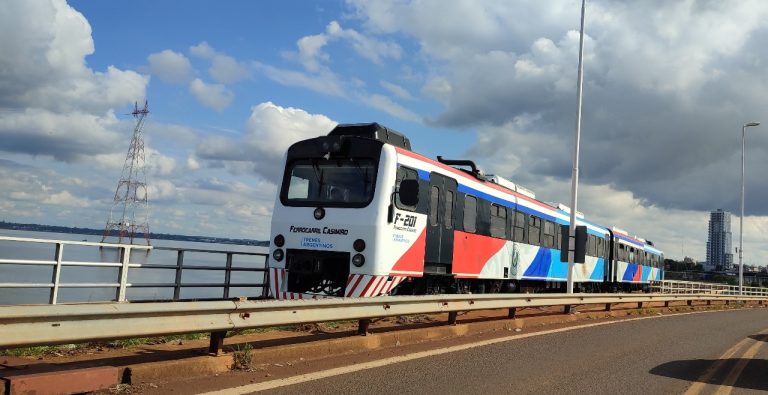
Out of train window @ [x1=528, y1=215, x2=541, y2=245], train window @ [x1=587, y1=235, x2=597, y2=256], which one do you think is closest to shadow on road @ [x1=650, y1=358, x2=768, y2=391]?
train window @ [x1=528, y1=215, x2=541, y2=245]

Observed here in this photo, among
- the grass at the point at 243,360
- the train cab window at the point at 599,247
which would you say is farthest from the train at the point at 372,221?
the train cab window at the point at 599,247

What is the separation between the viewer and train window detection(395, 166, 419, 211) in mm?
11508

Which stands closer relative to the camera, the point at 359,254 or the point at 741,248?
the point at 359,254

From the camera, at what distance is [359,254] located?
1102cm

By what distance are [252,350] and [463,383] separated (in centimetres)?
228

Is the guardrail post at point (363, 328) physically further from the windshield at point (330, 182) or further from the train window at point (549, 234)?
the train window at point (549, 234)

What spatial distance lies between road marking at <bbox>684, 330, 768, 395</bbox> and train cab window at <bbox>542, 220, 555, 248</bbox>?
761 centimetres

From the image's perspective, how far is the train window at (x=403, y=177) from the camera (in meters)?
11.5

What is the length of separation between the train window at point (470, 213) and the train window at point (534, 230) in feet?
14.5

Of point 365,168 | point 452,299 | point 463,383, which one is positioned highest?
point 365,168

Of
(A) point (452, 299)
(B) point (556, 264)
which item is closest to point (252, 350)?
(A) point (452, 299)

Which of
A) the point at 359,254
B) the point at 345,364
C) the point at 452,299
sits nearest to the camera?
the point at 345,364

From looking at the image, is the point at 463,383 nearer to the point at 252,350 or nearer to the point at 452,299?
the point at 252,350

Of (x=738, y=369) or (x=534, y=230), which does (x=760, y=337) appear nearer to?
(x=738, y=369)
